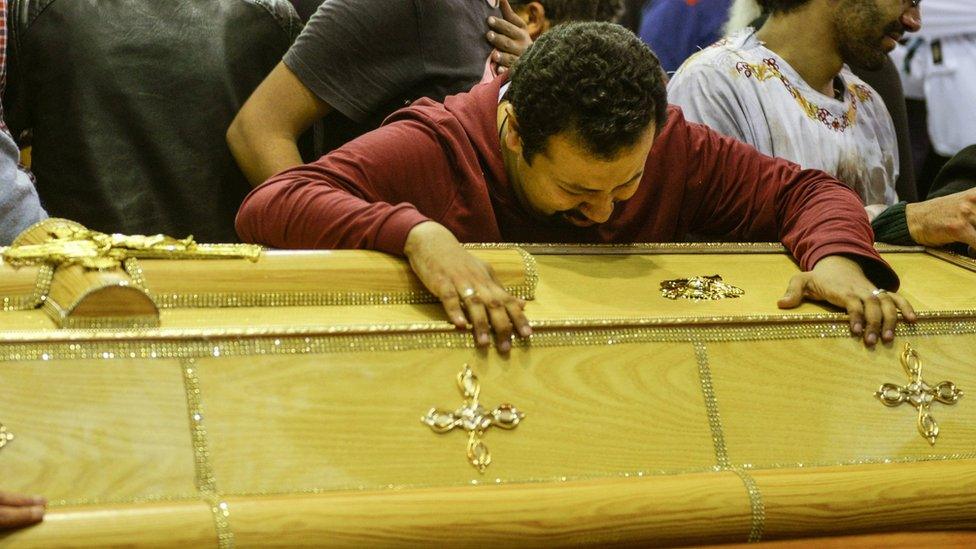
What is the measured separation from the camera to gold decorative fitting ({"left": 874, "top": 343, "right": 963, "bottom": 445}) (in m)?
2.07

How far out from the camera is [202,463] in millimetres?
1684

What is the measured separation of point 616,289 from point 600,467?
0.40 metres

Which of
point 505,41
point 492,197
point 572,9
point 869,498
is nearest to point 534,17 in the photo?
point 572,9

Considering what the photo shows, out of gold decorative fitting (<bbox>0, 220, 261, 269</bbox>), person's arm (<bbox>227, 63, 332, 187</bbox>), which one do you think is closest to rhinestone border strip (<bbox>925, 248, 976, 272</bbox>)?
person's arm (<bbox>227, 63, 332, 187</bbox>)

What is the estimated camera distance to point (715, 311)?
2086mm

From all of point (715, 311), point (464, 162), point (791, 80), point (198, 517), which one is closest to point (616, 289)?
point (715, 311)

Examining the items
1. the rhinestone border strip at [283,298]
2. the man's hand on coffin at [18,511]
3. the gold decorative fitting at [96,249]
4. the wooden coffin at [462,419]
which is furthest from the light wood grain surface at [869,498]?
the man's hand on coffin at [18,511]

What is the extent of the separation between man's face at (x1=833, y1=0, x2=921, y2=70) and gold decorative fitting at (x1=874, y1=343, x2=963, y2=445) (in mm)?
1162

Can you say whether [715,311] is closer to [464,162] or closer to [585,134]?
[585,134]

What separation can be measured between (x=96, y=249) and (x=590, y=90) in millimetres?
806

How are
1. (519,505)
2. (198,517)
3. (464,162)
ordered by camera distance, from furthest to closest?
(464,162) → (519,505) → (198,517)

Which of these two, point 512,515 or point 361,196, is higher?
point 361,196

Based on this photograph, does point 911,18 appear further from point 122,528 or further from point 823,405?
point 122,528

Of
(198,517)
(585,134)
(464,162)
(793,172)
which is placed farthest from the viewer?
(793,172)
